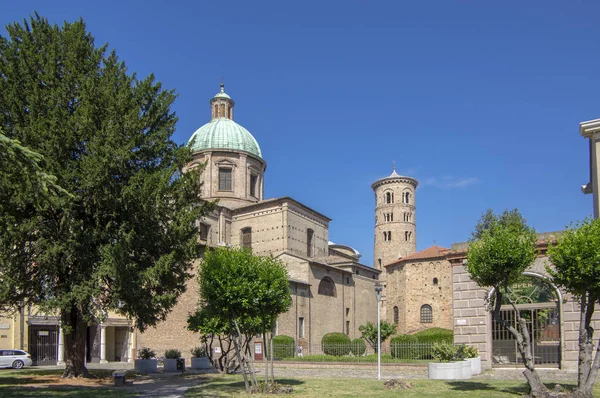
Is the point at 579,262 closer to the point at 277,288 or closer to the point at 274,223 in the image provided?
the point at 277,288

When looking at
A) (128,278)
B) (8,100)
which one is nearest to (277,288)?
(128,278)

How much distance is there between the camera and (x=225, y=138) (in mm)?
51406

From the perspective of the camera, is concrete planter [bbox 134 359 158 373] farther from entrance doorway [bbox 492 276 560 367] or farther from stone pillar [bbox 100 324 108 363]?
entrance doorway [bbox 492 276 560 367]

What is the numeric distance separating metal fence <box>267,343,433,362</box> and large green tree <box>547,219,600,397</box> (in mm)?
13046

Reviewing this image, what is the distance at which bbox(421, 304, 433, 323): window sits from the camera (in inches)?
2153

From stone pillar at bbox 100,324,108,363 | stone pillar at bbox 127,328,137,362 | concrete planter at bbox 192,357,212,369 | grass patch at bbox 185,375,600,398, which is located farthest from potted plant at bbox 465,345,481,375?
stone pillar at bbox 100,324,108,363

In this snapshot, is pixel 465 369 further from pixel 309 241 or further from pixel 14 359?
pixel 309 241

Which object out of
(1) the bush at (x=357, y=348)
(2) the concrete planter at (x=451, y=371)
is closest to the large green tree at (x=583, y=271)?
(2) the concrete planter at (x=451, y=371)

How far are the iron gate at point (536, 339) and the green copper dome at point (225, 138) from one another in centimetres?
3149

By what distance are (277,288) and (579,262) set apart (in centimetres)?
833

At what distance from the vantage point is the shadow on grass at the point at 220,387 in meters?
17.2

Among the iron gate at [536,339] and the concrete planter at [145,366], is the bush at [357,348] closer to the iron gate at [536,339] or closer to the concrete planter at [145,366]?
the iron gate at [536,339]

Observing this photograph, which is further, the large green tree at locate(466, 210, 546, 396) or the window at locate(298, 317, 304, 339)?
the window at locate(298, 317, 304, 339)

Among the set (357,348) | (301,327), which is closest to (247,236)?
(301,327)
